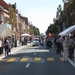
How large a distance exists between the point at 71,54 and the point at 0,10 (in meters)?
42.7

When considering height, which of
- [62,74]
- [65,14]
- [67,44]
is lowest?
[62,74]

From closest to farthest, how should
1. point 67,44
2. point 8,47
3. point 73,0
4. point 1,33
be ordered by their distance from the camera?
point 67,44
point 8,47
point 1,33
point 73,0

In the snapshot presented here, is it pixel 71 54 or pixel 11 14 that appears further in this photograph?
pixel 11 14

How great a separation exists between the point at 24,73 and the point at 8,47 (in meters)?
14.2

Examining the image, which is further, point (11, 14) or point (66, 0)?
point (11, 14)

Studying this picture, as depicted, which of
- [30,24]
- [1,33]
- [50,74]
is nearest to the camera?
[50,74]

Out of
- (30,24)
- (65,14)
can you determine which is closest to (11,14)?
(65,14)

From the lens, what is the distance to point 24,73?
45.9 ft

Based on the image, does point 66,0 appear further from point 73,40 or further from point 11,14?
point 73,40

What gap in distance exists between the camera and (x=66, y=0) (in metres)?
48.0

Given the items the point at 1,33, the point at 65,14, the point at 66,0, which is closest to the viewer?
the point at 1,33

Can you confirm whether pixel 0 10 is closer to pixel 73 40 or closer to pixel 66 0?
pixel 66 0

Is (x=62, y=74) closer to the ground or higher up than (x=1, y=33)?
closer to the ground

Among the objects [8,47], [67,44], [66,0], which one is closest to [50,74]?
[67,44]
